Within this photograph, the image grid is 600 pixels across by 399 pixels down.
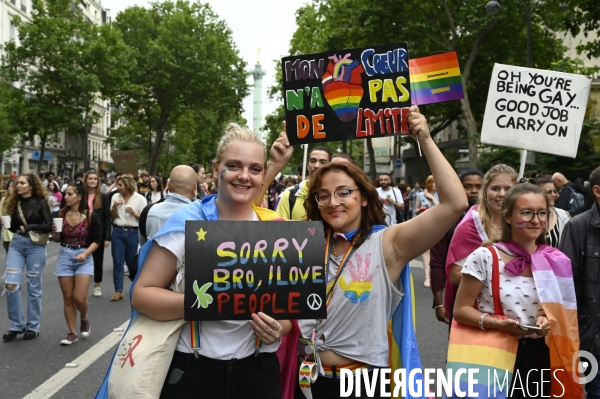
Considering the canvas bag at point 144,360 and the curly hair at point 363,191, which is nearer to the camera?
the canvas bag at point 144,360

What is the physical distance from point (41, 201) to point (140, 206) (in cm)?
305

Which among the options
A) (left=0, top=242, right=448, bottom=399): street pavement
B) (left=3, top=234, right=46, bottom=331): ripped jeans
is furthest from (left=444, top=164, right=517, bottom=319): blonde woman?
(left=3, top=234, right=46, bottom=331): ripped jeans

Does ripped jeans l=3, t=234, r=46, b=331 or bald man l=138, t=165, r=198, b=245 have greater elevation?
bald man l=138, t=165, r=198, b=245

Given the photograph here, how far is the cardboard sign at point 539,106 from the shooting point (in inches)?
268

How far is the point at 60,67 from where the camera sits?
3662 cm

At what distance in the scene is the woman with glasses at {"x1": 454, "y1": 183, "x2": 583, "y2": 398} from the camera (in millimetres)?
3721

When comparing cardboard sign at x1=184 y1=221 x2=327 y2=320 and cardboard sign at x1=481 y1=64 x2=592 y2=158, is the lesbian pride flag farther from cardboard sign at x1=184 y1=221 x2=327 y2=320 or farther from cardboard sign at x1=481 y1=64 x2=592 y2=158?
cardboard sign at x1=184 y1=221 x2=327 y2=320

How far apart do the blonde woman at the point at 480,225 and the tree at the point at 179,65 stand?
47.8m

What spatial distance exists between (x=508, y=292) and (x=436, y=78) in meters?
1.78

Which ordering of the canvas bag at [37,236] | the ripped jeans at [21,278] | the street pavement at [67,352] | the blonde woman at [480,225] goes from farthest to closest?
the canvas bag at [37,236]
the ripped jeans at [21,278]
the street pavement at [67,352]
the blonde woman at [480,225]

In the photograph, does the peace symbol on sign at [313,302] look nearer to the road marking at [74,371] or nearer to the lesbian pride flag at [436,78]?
the lesbian pride flag at [436,78]

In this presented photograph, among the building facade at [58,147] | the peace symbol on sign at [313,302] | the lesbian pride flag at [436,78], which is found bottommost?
the peace symbol on sign at [313,302]

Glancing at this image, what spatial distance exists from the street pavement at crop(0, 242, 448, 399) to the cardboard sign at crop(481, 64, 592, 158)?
218 centimetres

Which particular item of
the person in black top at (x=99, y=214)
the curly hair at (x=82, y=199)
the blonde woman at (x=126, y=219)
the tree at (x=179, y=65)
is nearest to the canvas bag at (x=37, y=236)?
the curly hair at (x=82, y=199)
